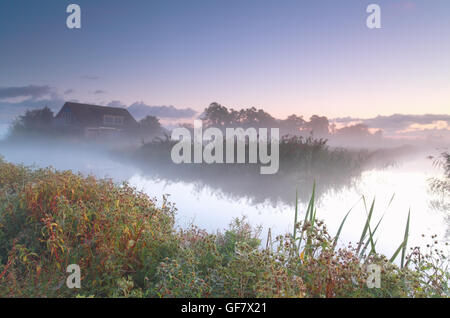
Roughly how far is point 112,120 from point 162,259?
113ft

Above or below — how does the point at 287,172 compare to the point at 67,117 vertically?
below

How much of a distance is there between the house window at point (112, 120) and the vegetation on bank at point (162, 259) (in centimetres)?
3070

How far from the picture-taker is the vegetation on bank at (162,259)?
260 cm

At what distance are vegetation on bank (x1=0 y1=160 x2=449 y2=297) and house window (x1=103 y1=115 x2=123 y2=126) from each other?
101 feet

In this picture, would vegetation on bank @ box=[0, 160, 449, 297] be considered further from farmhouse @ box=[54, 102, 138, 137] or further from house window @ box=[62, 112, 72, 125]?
house window @ box=[62, 112, 72, 125]

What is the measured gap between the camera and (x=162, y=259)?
371cm

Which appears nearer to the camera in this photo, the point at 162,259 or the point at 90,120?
the point at 162,259

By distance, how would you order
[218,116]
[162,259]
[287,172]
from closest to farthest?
[162,259], [287,172], [218,116]

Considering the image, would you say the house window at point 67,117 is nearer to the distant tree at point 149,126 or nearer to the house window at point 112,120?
the house window at point 112,120

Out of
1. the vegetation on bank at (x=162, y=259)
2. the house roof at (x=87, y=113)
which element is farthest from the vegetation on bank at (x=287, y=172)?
the house roof at (x=87, y=113)

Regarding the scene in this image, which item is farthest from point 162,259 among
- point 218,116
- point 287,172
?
point 218,116

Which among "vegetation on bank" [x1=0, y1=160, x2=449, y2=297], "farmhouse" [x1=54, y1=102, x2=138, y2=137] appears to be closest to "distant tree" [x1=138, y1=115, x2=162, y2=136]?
"farmhouse" [x1=54, y1=102, x2=138, y2=137]

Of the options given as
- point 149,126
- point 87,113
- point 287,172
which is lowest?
point 287,172

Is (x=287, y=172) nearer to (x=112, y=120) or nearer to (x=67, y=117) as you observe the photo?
(x=112, y=120)
